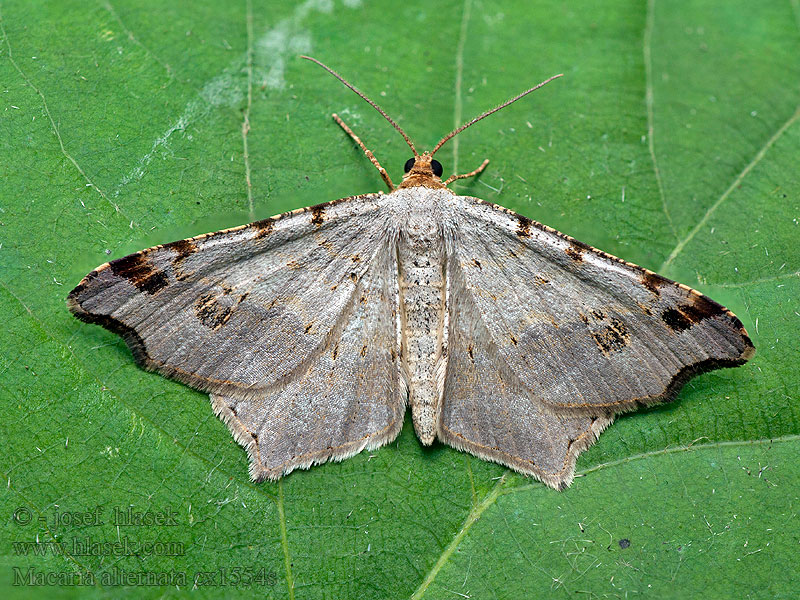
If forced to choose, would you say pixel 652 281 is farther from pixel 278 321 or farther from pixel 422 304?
pixel 278 321

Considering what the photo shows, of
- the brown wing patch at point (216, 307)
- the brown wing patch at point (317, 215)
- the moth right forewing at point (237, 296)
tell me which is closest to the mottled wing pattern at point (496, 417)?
the moth right forewing at point (237, 296)

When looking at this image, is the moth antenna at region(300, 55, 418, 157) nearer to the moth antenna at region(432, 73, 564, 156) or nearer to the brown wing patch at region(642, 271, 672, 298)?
the moth antenna at region(432, 73, 564, 156)

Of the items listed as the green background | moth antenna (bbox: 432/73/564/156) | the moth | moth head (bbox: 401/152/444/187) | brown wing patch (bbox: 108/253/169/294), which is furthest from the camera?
moth antenna (bbox: 432/73/564/156)

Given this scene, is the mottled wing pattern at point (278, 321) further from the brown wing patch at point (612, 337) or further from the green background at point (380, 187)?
the brown wing patch at point (612, 337)

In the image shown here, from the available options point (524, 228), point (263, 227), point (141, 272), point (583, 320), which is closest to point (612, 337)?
point (583, 320)

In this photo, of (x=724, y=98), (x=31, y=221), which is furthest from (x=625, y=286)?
(x=31, y=221)

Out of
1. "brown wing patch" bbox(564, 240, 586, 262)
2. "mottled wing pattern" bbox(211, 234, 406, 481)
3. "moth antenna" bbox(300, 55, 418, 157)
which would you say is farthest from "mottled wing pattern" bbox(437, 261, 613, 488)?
"moth antenna" bbox(300, 55, 418, 157)

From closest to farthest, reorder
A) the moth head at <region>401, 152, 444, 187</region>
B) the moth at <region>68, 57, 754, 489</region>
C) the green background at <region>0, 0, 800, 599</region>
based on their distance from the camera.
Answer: the moth at <region>68, 57, 754, 489</region>
the green background at <region>0, 0, 800, 599</region>
the moth head at <region>401, 152, 444, 187</region>
